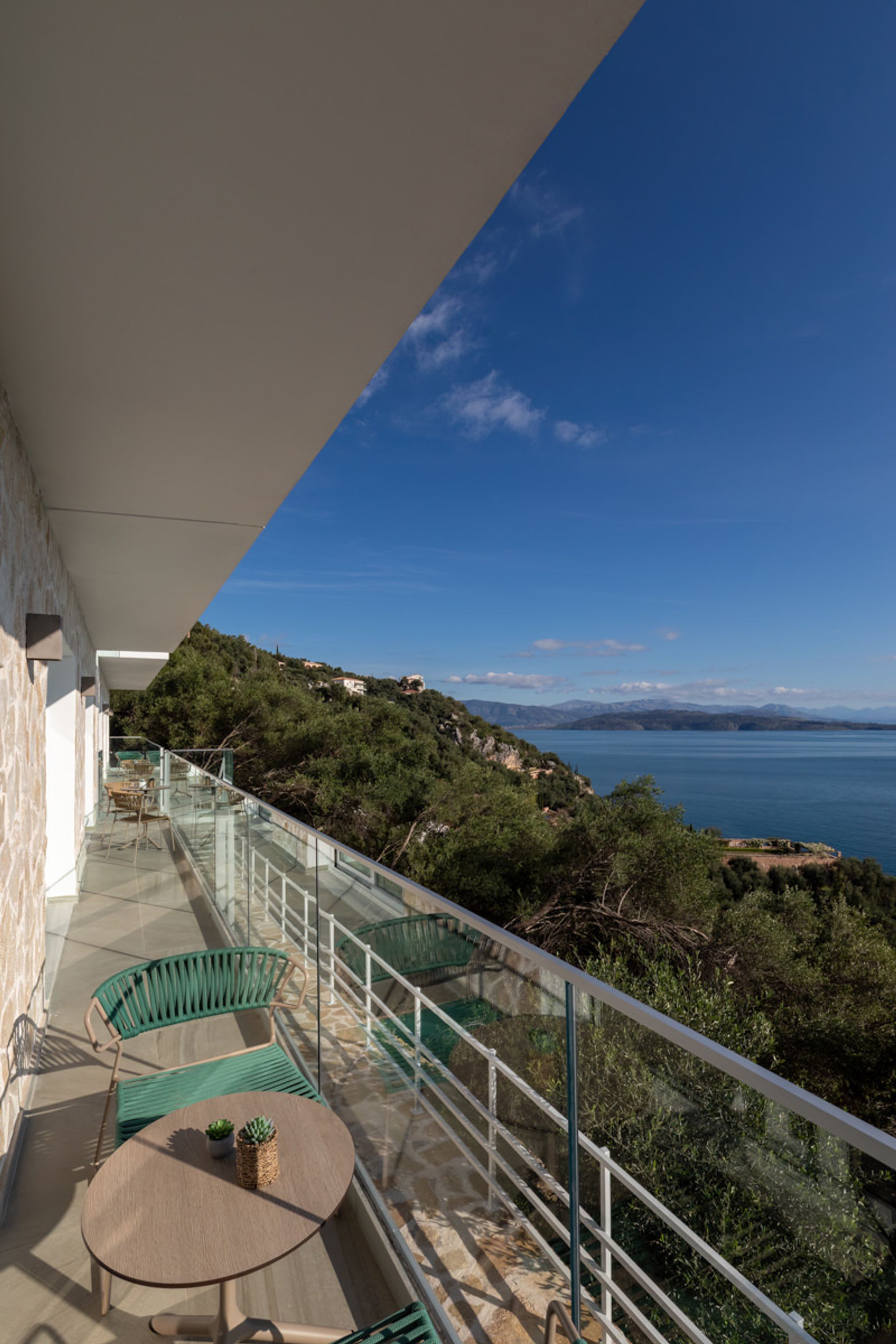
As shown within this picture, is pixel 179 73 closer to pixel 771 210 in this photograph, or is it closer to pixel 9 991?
pixel 9 991

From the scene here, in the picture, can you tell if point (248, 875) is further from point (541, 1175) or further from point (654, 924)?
point (654, 924)

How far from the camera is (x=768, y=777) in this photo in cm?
4381

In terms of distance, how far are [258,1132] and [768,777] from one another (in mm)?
47376

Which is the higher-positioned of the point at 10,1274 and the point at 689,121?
the point at 689,121

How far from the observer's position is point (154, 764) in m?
10.6

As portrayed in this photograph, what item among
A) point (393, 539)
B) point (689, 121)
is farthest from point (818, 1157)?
point (393, 539)

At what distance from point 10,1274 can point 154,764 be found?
9.28m

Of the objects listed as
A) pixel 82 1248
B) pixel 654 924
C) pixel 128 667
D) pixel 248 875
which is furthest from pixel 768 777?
pixel 82 1248


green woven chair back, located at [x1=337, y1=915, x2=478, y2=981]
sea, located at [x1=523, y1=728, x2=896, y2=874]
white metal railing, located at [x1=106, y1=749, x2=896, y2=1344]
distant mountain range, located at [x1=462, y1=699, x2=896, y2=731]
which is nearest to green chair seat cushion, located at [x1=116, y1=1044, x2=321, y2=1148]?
white metal railing, located at [x1=106, y1=749, x2=896, y2=1344]

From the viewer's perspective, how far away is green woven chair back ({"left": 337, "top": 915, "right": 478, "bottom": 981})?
1634 millimetres

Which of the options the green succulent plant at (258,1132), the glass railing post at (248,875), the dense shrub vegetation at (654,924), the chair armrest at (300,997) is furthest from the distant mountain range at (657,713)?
the green succulent plant at (258,1132)

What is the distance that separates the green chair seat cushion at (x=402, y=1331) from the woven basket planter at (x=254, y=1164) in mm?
388

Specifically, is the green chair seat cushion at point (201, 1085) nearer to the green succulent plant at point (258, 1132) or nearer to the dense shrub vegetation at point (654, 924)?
the green succulent plant at point (258, 1132)

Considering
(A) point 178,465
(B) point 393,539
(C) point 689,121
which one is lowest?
(A) point 178,465
